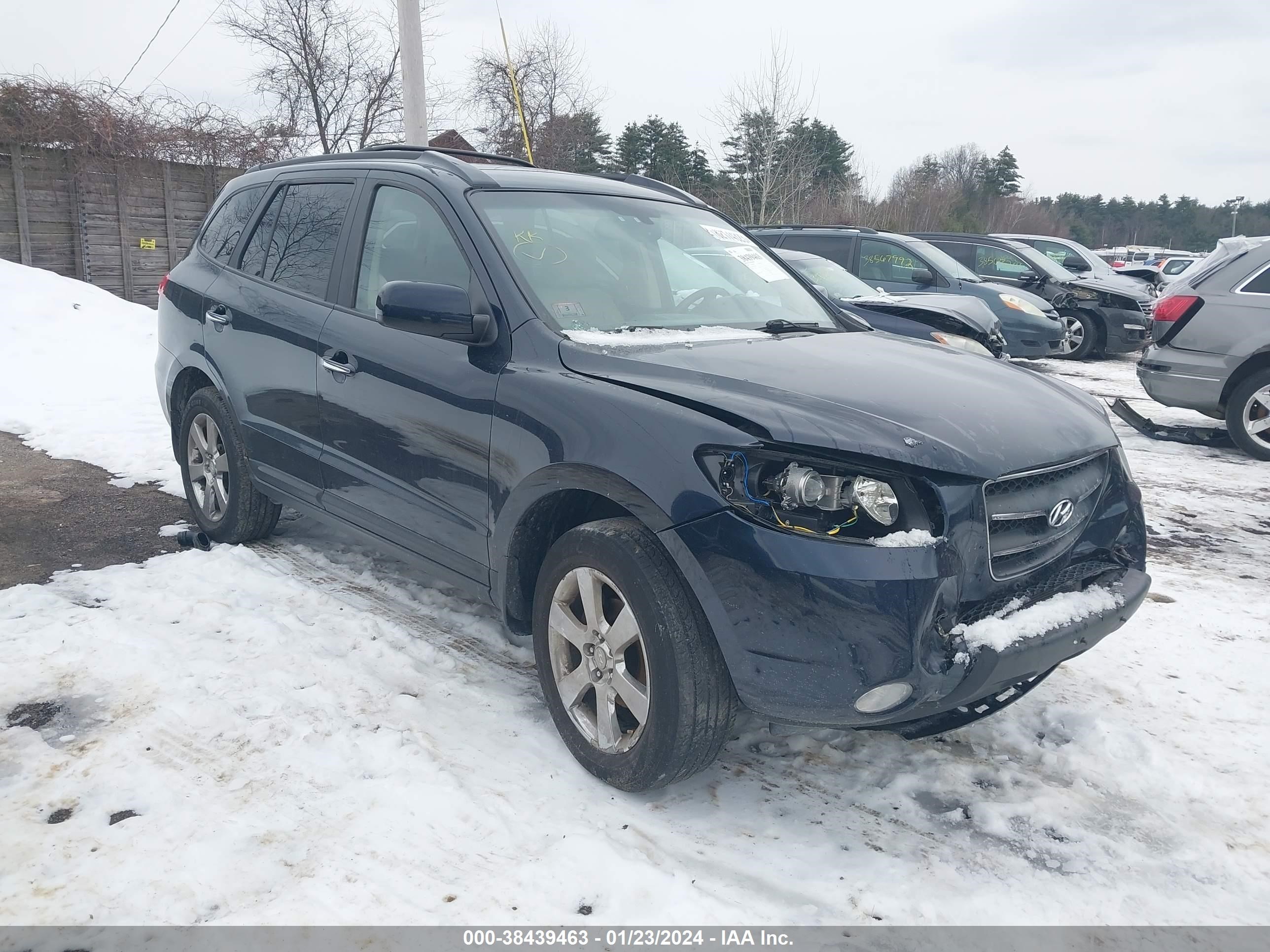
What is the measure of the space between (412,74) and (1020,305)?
26.3 feet

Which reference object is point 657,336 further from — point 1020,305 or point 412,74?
point 1020,305

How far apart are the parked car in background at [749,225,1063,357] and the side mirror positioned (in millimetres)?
7732

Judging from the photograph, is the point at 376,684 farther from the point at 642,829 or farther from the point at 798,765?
the point at 798,765

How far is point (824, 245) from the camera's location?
11367mm

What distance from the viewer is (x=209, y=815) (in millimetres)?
2650

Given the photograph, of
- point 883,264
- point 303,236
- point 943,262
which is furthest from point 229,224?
point 943,262

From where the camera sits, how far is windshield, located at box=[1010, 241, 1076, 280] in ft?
45.3

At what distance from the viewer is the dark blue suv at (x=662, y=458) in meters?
2.40

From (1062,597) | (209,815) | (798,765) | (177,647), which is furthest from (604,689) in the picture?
(177,647)

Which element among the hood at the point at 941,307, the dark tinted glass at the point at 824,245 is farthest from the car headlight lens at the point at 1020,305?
the hood at the point at 941,307

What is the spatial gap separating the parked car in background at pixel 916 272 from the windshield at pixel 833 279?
1.02 metres

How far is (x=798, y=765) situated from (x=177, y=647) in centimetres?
247

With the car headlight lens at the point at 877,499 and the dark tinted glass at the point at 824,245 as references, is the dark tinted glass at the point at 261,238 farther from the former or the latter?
the dark tinted glass at the point at 824,245

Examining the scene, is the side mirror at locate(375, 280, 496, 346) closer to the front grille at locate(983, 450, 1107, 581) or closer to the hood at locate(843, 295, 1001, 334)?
the front grille at locate(983, 450, 1107, 581)
